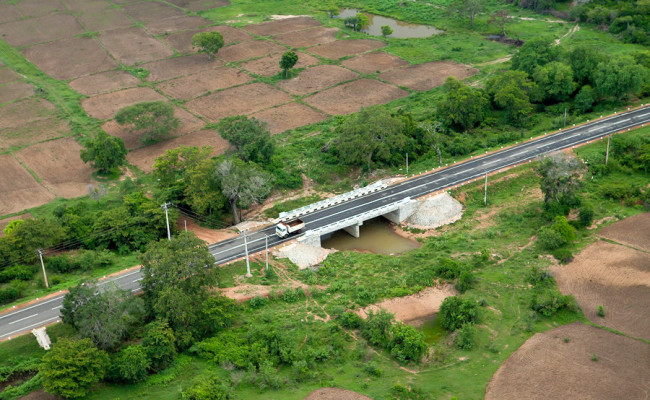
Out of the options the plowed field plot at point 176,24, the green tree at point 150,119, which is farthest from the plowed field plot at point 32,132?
the plowed field plot at point 176,24

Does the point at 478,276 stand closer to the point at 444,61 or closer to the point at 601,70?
the point at 601,70

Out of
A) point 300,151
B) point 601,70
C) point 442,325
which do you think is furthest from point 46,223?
point 601,70

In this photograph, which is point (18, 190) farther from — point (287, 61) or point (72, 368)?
point (287, 61)

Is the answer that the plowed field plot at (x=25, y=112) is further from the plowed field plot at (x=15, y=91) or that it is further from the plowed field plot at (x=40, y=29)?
the plowed field plot at (x=40, y=29)

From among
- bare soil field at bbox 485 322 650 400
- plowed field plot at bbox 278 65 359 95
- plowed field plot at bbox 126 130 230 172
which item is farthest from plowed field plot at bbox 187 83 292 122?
bare soil field at bbox 485 322 650 400

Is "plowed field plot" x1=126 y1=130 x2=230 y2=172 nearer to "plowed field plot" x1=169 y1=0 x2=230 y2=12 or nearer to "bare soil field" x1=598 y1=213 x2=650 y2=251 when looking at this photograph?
"bare soil field" x1=598 y1=213 x2=650 y2=251

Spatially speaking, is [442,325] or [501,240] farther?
[501,240]
